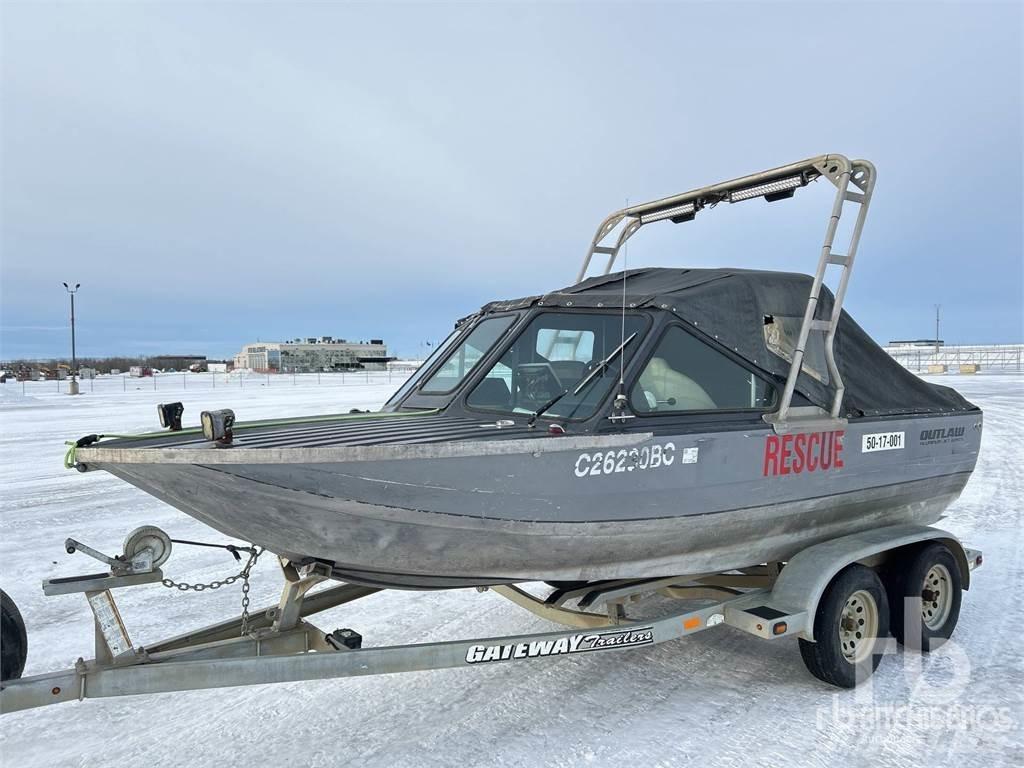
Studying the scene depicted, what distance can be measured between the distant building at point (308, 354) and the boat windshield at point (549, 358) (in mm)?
106204

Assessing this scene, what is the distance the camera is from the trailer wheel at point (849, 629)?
4051 mm

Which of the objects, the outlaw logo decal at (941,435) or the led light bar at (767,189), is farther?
the outlaw logo decal at (941,435)

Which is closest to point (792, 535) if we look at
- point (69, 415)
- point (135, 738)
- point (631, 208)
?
point (631, 208)

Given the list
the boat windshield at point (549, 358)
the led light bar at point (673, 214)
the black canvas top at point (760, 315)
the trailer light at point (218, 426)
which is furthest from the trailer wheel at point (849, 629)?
the trailer light at point (218, 426)

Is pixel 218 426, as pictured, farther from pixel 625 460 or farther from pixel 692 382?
pixel 692 382

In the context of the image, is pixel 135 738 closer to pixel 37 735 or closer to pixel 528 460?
pixel 37 735

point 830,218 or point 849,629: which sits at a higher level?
point 830,218

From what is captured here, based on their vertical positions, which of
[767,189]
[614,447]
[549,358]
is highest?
[767,189]

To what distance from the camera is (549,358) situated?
4.45 metres

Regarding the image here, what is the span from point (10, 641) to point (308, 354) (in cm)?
11968

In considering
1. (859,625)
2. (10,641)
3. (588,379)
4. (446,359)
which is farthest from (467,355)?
(859,625)

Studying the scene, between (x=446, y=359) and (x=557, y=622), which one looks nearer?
(x=557, y=622)

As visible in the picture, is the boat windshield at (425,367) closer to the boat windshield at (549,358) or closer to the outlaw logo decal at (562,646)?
the boat windshield at (549,358)
